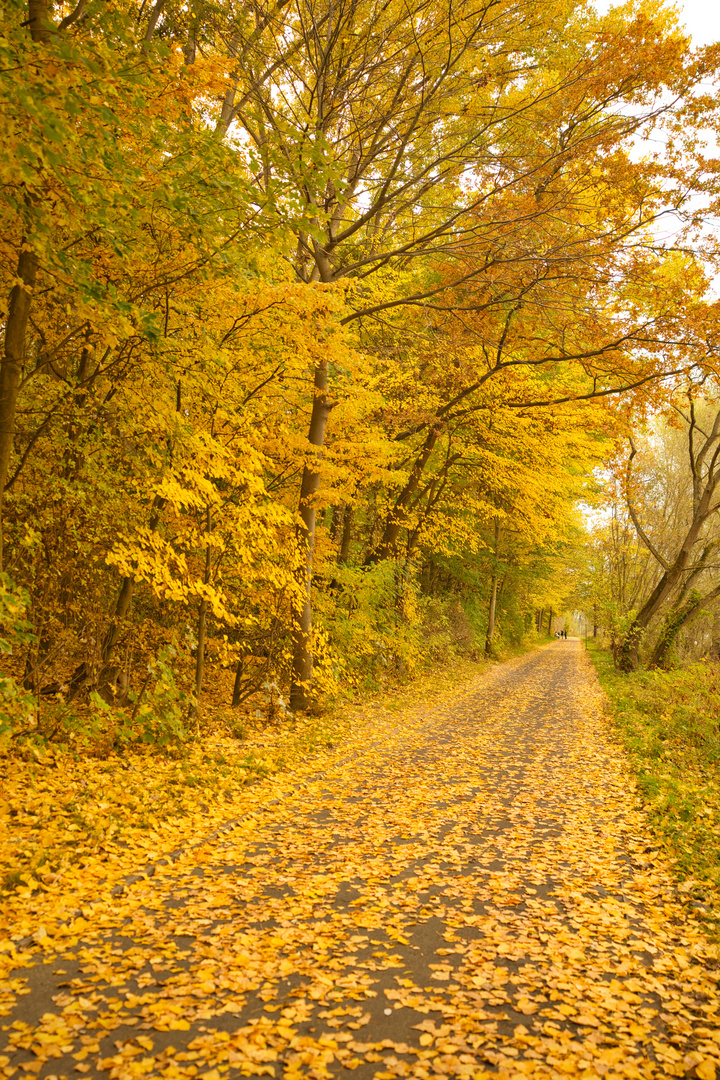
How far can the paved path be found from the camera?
3057mm

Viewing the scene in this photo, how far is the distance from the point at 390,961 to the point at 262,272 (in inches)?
251

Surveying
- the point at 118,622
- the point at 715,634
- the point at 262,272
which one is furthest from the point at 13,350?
the point at 715,634

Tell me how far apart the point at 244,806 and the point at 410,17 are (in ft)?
33.2

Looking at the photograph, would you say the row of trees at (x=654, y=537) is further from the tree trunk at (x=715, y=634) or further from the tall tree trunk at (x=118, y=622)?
the tall tree trunk at (x=118, y=622)

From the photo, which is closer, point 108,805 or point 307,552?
point 108,805

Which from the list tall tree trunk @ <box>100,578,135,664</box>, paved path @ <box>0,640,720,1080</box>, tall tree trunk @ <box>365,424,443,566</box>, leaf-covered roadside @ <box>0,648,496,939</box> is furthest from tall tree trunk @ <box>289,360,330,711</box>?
tall tree trunk @ <box>365,424,443,566</box>

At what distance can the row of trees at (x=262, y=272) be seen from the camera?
5.39m

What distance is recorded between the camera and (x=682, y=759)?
9359 mm

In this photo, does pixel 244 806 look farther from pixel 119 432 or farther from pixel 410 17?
pixel 410 17

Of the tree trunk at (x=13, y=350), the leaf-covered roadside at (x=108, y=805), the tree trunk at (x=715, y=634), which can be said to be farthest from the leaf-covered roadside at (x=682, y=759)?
the tree trunk at (x=715, y=634)

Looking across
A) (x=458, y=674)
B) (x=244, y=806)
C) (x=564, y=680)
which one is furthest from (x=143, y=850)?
(x=564, y=680)

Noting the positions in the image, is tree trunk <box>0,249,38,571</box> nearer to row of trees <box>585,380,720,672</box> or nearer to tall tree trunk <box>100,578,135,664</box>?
tall tree trunk <box>100,578,135,664</box>

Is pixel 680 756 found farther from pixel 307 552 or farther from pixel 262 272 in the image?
pixel 262 272

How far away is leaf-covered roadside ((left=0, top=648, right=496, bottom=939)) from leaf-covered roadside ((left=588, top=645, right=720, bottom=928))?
4108mm
